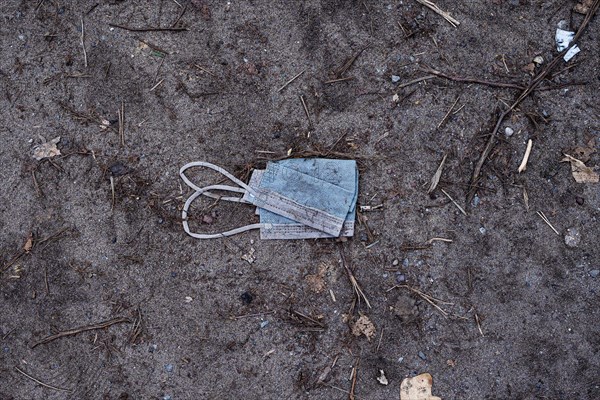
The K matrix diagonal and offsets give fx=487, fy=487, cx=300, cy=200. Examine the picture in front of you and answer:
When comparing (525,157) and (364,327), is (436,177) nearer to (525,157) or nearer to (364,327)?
(525,157)

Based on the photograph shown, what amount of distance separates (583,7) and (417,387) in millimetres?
2166

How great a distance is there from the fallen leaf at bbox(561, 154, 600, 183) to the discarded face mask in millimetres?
1127

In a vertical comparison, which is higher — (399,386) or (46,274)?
(46,274)

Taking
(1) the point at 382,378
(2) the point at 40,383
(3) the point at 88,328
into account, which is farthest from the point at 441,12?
(2) the point at 40,383

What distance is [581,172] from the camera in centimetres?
253

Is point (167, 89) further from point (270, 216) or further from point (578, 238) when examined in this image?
point (578, 238)

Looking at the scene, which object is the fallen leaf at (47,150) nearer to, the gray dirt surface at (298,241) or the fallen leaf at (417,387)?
the gray dirt surface at (298,241)

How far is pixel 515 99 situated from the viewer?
2.55 metres

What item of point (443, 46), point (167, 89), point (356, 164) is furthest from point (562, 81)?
point (167, 89)

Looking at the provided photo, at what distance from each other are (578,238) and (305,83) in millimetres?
1629

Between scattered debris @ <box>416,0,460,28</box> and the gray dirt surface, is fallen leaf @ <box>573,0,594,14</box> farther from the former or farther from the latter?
scattered debris @ <box>416,0,460,28</box>

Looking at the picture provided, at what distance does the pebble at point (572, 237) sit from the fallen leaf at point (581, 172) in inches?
10.2

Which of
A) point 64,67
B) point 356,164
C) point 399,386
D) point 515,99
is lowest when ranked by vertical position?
point 399,386

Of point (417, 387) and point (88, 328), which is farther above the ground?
point (88, 328)
